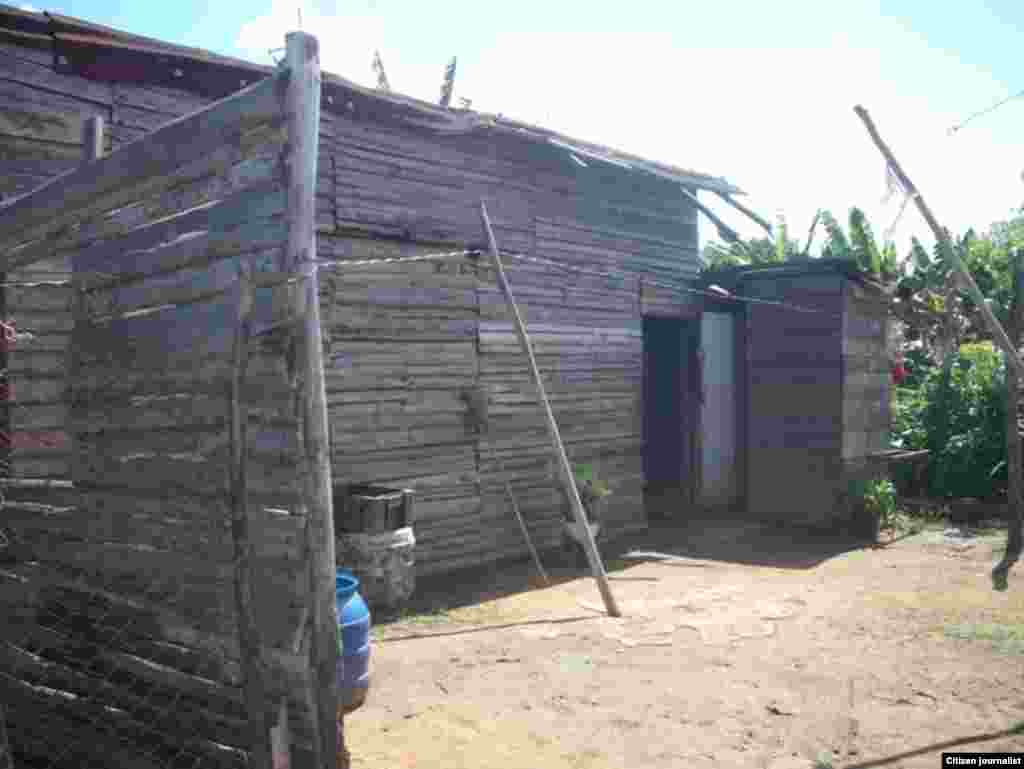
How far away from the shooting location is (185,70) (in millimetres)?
6406

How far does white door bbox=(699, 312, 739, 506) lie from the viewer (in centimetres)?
1141

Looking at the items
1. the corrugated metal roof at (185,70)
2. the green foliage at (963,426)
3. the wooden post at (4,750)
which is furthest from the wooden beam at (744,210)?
the wooden post at (4,750)

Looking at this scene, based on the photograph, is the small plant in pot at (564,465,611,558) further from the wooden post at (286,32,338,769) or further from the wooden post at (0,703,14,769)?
the wooden post at (286,32,338,769)

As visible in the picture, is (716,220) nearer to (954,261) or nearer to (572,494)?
(954,261)

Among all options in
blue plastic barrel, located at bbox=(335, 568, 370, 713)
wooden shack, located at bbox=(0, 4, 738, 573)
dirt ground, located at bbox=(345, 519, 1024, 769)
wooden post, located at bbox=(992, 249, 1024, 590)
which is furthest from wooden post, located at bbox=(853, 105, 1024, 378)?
blue plastic barrel, located at bbox=(335, 568, 370, 713)

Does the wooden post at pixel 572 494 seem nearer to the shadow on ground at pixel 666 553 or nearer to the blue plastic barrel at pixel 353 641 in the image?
the shadow on ground at pixel 666 553

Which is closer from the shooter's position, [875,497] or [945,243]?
[945,243]

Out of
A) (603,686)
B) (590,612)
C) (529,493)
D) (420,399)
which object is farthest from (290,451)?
(529,493)

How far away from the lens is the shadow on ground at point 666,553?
763 centimetres

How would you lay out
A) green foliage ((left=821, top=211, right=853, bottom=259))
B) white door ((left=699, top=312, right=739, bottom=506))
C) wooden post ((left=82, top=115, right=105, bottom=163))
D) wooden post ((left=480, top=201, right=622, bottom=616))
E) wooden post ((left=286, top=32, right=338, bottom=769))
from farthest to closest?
green foliage ((left=821, top=211, right=853, bottom=259)), white door ((left=699, top=312, right=739, bottom=506)), wooden post ((left=480, top=201, right=622, bottom=616)), wooden post ((left=82, top=115, right=105, bottom=163)), wooden post ((left=286, top=32, right=338, bottom=769))

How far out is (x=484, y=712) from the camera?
15.9 feet

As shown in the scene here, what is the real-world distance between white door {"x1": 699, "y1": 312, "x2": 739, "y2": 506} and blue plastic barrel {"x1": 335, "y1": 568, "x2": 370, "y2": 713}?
7473mm

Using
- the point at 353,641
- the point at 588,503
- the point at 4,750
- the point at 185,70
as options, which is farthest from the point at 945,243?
the point at 4,750

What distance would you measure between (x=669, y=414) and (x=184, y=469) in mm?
9865
